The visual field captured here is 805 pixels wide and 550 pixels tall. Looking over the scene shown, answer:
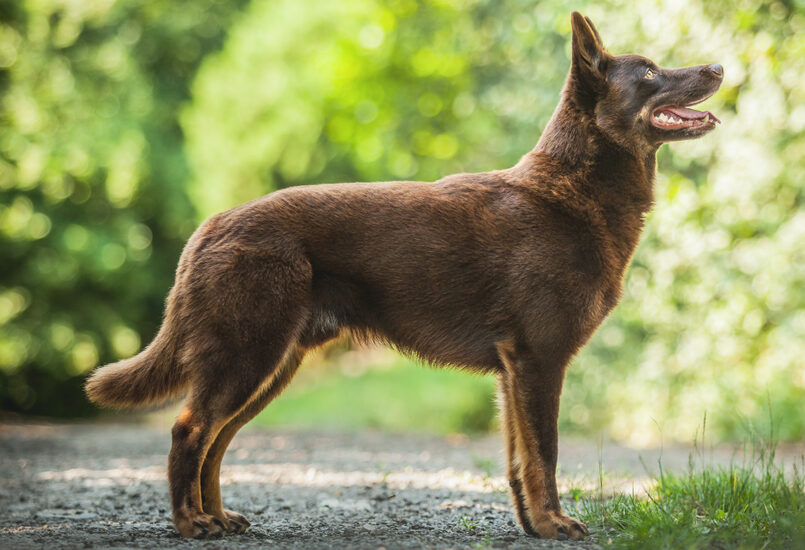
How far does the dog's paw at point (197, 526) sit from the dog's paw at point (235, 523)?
135mm

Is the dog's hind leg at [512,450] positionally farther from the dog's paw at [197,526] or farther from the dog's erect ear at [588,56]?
the dog's erect ear at [588,56]

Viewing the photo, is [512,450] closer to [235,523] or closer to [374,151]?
[235,523]

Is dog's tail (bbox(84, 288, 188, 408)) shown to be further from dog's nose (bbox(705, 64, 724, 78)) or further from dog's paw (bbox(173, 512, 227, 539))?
dog's nose (bbox(705, 64, 724, 78))

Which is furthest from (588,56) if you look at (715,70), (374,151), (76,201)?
(76,201)

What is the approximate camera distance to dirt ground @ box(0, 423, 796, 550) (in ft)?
13.4

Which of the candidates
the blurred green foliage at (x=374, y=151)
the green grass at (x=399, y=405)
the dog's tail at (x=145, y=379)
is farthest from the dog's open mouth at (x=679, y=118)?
the green grass at (x=399, y=405)

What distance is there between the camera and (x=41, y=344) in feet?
50.3

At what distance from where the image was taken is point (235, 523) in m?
4.25

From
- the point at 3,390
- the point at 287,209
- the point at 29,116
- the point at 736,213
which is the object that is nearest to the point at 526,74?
the point at 736,213

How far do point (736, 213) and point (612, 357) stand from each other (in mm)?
2908

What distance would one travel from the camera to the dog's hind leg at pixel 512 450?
4203 mm

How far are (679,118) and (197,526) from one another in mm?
3129

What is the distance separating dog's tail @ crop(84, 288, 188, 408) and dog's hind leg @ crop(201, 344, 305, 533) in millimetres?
377

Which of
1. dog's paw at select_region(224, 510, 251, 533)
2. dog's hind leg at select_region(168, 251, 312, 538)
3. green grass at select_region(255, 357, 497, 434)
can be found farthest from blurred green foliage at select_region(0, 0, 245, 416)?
dog's hind leg at select_region(168, 251, 312, 538)
